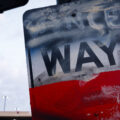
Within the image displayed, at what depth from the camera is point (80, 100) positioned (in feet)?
3.63

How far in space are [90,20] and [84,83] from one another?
1.21 feet

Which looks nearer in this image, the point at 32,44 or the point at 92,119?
the point at 92,119

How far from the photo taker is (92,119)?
1.08 meters

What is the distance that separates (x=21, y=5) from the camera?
142cm

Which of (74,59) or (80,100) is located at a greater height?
(74,59)

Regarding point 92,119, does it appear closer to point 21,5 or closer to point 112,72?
point 112,72

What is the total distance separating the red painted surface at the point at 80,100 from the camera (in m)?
1.08

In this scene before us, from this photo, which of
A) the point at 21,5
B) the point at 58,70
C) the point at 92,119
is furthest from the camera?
the point at 21,5

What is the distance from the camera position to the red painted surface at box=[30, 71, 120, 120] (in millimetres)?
1084

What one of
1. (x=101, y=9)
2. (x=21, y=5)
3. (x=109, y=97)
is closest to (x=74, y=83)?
(x=109, y=97)

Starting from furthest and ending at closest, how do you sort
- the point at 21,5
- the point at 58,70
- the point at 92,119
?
the point at 21,5 < the point at 58,70 < the point at 92,119

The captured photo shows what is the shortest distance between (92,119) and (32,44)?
56 cm

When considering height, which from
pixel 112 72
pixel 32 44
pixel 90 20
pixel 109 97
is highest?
pixel 90 20

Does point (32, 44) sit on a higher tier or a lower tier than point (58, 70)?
higher
